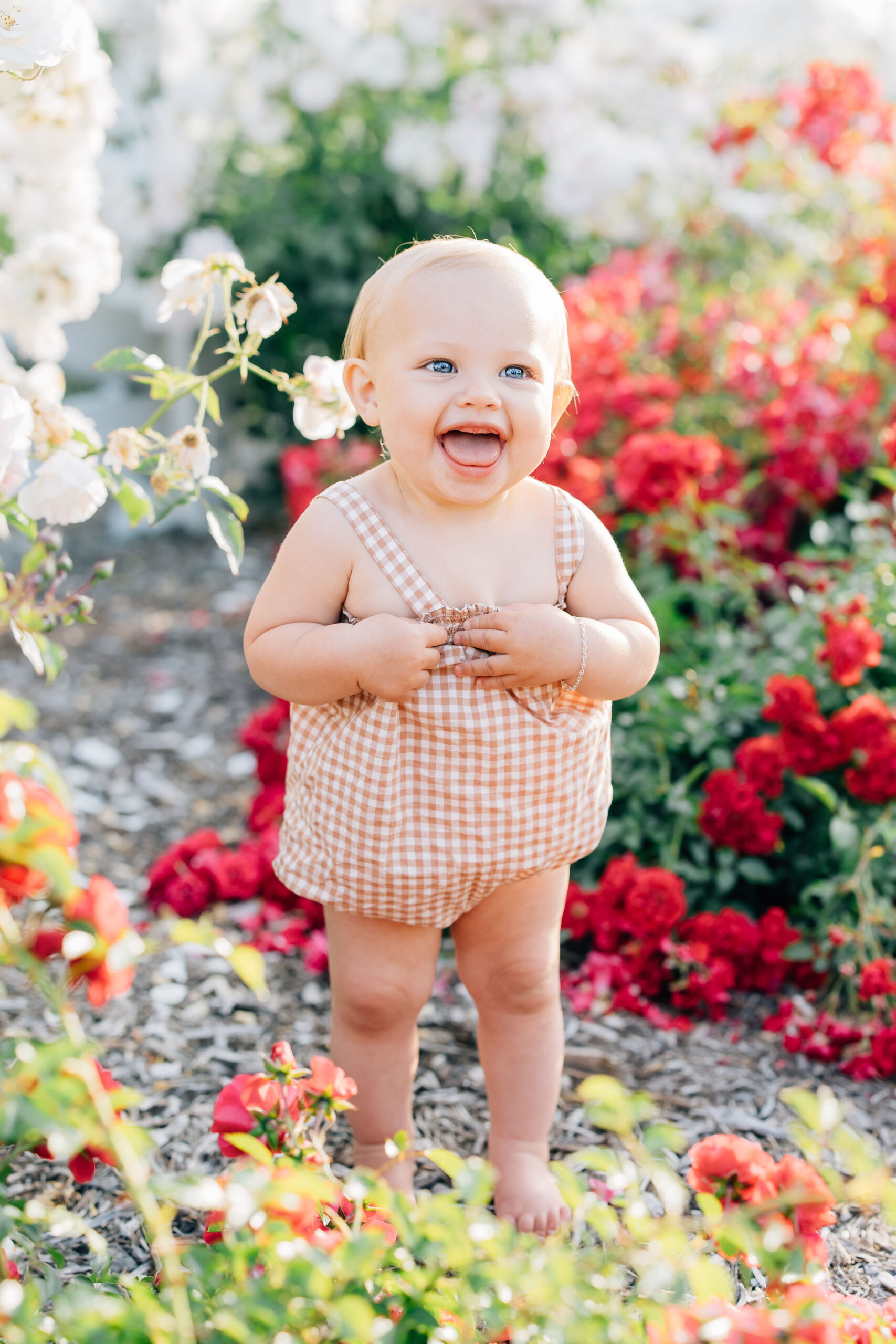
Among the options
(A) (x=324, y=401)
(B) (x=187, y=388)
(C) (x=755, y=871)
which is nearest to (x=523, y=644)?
(A) (x=324, y=401)

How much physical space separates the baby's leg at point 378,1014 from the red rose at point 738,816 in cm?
85

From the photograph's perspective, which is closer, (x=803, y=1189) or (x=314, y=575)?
(x=803, y=1189)

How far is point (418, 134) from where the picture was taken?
203 inches

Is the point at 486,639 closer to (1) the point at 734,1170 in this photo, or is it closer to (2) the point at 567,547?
(2) the point at 567,547

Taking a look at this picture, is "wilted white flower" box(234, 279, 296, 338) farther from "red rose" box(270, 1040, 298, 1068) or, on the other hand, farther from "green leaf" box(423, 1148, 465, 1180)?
"green leaf" box(423, 1148, 465, 1180)

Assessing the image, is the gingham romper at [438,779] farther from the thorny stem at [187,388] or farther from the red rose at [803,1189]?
the red rose at [803,1189]

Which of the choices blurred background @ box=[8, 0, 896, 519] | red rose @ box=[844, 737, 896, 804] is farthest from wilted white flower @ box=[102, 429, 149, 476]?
blurred background @ box=[8, 0, 896, 519]

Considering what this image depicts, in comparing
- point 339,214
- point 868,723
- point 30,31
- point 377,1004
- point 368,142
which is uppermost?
point 368,142

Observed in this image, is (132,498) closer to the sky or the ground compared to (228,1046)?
closer to the sky

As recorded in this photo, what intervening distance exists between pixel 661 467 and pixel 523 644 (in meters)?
1.49

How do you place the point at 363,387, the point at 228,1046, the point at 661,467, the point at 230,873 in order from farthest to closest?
the point at 661,467
the point at 230,873
the point at 228,1046
the point at 363,387

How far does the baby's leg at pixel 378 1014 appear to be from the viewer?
1.62 metres

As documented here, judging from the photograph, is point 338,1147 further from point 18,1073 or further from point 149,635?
point 149,635

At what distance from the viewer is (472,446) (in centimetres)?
141
